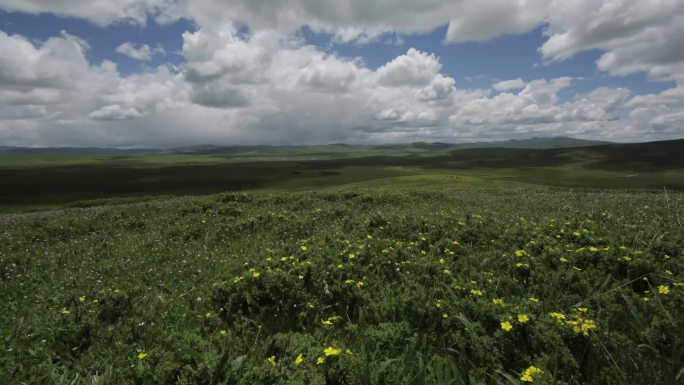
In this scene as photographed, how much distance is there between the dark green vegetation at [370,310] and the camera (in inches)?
168

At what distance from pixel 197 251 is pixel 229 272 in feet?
13.4

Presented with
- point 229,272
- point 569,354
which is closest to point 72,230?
point 229,272

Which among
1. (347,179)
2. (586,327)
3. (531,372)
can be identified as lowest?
(347,179)

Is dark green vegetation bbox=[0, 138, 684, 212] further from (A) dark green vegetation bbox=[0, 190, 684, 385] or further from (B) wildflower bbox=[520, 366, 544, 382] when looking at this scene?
(B) wildflower bbox=[520, 366, 544, 382]

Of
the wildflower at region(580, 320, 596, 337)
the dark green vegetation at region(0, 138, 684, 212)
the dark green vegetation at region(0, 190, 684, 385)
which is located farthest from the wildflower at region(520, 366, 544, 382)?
the dark green vegetation at region(0, 138, 684, 212)

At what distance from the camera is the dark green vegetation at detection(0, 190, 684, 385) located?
4.27 m

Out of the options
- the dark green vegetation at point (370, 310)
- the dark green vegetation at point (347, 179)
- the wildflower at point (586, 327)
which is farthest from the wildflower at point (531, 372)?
the dark green vegetation at point (347, 179)

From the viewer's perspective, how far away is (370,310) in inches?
243

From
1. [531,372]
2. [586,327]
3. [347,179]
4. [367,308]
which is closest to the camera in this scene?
[531,372]

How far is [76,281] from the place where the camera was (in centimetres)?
823

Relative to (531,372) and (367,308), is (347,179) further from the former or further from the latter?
(531,372)

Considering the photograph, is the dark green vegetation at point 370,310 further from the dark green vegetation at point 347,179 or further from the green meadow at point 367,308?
the dark green vegetation at point 347,179

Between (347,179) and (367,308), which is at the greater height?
(367,308)

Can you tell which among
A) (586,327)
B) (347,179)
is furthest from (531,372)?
(347,179)
